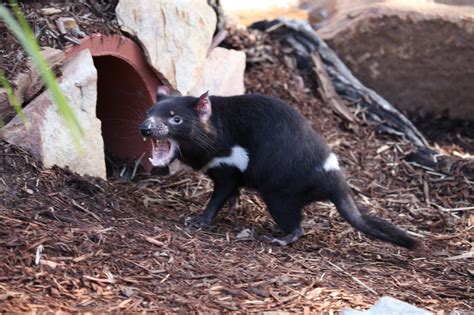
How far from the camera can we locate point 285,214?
14.9 ft

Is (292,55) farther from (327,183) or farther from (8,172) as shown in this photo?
(8,172)

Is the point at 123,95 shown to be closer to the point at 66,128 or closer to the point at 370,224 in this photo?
the point at 66,128

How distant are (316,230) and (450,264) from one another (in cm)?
86

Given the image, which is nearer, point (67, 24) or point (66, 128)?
point (66, 128)

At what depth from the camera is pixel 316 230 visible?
4887 millimetres

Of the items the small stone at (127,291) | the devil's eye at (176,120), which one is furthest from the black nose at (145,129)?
the small stone at (127,291)

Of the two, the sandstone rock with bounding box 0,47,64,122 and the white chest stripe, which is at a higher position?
the sandstone rock with bounding box 0,47,64,122

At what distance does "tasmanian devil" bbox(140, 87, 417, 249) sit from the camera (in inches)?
177

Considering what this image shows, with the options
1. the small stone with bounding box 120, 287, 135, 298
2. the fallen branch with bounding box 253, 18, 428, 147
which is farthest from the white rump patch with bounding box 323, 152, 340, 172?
the fallen branch with bounding box 253, 18, 428, 147

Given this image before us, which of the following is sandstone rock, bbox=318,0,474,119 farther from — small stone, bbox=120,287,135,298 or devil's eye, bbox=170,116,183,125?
small stone, bbox=120,287,135,298

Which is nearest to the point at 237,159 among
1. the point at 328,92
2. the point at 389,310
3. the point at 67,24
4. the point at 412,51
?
the point at 67,24

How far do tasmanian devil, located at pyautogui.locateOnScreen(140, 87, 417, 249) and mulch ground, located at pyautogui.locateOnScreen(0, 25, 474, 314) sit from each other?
0.67 feet

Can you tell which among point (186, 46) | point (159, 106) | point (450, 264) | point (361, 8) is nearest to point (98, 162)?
point (159, 106)

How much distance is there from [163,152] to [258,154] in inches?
22.7
